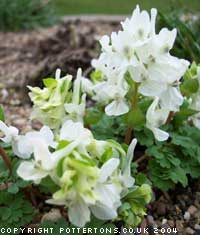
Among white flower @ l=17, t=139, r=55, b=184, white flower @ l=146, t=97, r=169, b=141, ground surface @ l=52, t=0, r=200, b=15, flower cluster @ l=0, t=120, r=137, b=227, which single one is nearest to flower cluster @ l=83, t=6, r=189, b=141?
white flower @ l=146, t=97, r=169, b=141

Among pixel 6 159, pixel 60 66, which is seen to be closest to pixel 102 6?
pixel 60 66

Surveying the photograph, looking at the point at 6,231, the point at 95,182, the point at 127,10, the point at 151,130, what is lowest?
the point at 127,10

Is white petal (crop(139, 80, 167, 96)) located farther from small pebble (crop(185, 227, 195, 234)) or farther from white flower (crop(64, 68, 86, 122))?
small pebble (crop(185, 227, 195, 234))

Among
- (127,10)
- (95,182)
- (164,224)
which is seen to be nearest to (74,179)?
(95,182)

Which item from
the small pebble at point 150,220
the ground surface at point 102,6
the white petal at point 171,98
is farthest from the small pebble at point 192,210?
the ground surface at point 102,6

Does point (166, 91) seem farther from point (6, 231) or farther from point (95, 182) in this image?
point (6, 231)

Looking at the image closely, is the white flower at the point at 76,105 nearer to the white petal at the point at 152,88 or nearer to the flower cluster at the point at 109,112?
the flower cluster at the point at 109,112

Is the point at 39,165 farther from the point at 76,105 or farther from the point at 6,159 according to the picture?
the point at 76,105
